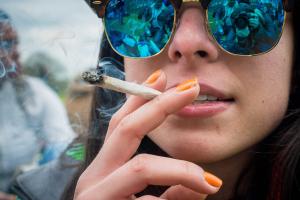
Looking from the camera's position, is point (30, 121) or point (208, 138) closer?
point (208, 138)

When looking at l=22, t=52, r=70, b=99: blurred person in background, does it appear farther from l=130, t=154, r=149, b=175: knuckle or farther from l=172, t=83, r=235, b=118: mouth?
l=130, t=154, r=149, b=175: knuckle

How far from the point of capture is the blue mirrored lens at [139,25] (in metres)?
1.34

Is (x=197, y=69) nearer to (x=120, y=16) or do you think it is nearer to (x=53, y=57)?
(x=120, y=16)

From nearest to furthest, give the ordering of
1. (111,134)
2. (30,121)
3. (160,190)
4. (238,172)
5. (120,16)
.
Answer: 1. (111,134)
2. (120,16)
3. (238,172)
4. (160,190)
5. (30,121)

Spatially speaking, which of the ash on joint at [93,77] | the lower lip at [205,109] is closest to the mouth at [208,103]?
the lower lip at [205,109]

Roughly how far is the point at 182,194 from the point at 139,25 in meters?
0.59

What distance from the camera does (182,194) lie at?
127 cm

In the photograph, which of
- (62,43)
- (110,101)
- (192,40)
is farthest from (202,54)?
(62,43)

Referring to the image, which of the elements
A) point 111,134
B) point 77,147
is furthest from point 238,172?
point 77,147

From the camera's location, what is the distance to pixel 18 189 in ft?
7.20

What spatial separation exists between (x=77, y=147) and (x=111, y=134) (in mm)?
1034

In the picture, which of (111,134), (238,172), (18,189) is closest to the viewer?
(111,134)

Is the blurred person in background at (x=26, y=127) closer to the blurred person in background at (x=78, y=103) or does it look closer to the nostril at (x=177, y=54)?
the blurred person in background at (x=78, y=103)

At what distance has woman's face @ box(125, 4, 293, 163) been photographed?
1.29 metres
